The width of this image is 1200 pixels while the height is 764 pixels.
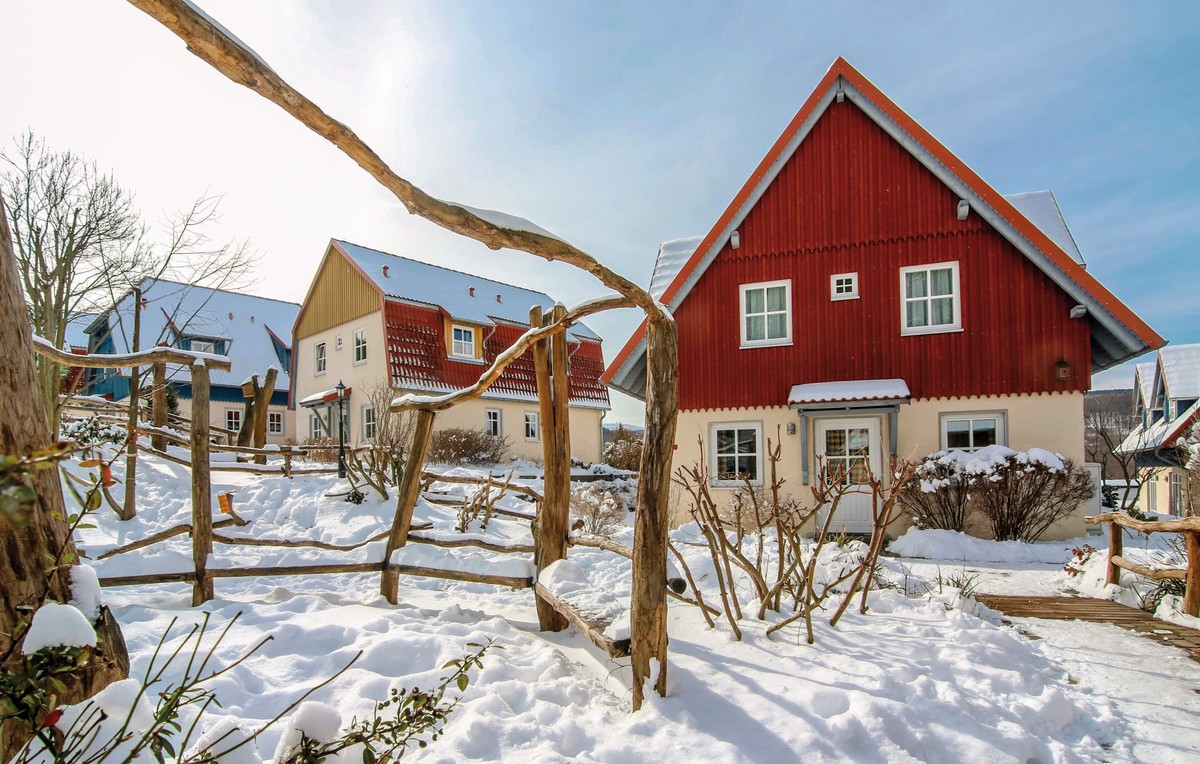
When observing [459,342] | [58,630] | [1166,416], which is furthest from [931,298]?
[1166,416]

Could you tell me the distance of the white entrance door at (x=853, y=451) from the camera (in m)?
12.4

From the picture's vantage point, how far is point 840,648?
4.05 meters

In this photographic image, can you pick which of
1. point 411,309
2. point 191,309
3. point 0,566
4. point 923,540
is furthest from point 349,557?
point 191,309

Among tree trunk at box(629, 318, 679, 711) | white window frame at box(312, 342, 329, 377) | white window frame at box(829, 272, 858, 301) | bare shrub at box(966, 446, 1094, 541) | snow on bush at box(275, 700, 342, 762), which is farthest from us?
white window frame at box(312, 342, 329, 377)

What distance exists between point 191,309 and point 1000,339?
2913 cm

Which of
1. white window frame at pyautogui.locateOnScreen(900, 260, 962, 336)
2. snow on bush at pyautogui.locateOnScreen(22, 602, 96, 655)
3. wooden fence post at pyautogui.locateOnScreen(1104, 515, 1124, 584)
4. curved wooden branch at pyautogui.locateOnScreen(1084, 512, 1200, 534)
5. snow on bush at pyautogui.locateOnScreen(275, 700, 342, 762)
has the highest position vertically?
white window frame at pyautogui.locateOnScreen(900, 260, 962, 336)

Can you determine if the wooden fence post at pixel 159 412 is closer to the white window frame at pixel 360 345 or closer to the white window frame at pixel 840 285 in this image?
the white window frame at pixel 360 345

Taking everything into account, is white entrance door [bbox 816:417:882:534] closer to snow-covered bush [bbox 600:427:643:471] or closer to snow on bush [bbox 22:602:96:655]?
snow-covered bush [bbox 600:427:643:471]

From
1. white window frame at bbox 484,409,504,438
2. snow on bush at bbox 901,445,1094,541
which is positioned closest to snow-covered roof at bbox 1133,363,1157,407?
snow on bush at bbox 901,445,1094,541

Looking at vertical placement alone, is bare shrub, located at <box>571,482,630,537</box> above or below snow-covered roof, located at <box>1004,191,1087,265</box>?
below

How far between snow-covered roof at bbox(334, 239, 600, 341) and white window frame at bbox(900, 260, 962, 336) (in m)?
11.8

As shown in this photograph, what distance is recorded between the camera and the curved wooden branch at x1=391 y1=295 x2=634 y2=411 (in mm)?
3801

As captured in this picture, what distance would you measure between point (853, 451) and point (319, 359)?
750 inches

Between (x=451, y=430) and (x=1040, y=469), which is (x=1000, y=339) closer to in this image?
(x=1040, y=469)
